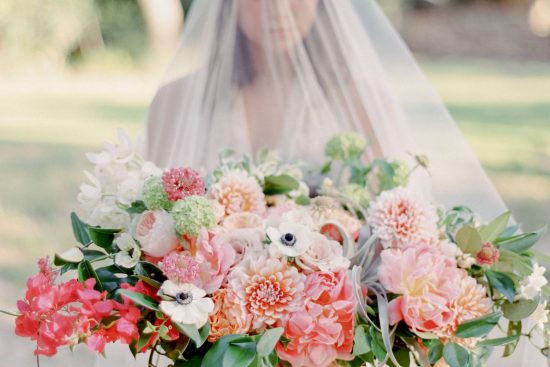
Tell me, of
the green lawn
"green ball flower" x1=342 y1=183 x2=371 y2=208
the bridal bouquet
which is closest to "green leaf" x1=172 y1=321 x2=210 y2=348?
the bridal bouquet

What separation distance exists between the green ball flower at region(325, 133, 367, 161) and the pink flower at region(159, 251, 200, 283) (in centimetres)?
67

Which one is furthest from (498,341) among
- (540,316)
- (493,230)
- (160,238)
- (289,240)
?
(160,238)

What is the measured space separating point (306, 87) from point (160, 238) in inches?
42.8

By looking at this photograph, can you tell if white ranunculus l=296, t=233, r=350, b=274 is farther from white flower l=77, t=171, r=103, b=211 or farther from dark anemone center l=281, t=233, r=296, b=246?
white flower l=77, t=171, r=103, b=211

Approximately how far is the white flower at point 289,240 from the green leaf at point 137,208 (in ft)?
0.95

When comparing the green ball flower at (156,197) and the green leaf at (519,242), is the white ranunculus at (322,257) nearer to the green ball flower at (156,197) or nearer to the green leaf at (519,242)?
the green ball flower at (156,197)

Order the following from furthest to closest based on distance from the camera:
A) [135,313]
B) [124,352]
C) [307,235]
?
[124,352]
[307,235]
[135,313]

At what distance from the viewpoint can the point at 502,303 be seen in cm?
159

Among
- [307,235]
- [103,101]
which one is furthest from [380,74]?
[103,101]

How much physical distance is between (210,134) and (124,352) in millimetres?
726

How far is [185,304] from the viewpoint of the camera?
1292 millimetres

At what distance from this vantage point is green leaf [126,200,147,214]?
5.03 feet

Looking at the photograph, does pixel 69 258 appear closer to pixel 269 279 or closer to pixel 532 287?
pixel 269 279

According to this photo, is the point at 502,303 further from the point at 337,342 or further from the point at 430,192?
the point at 430,192
